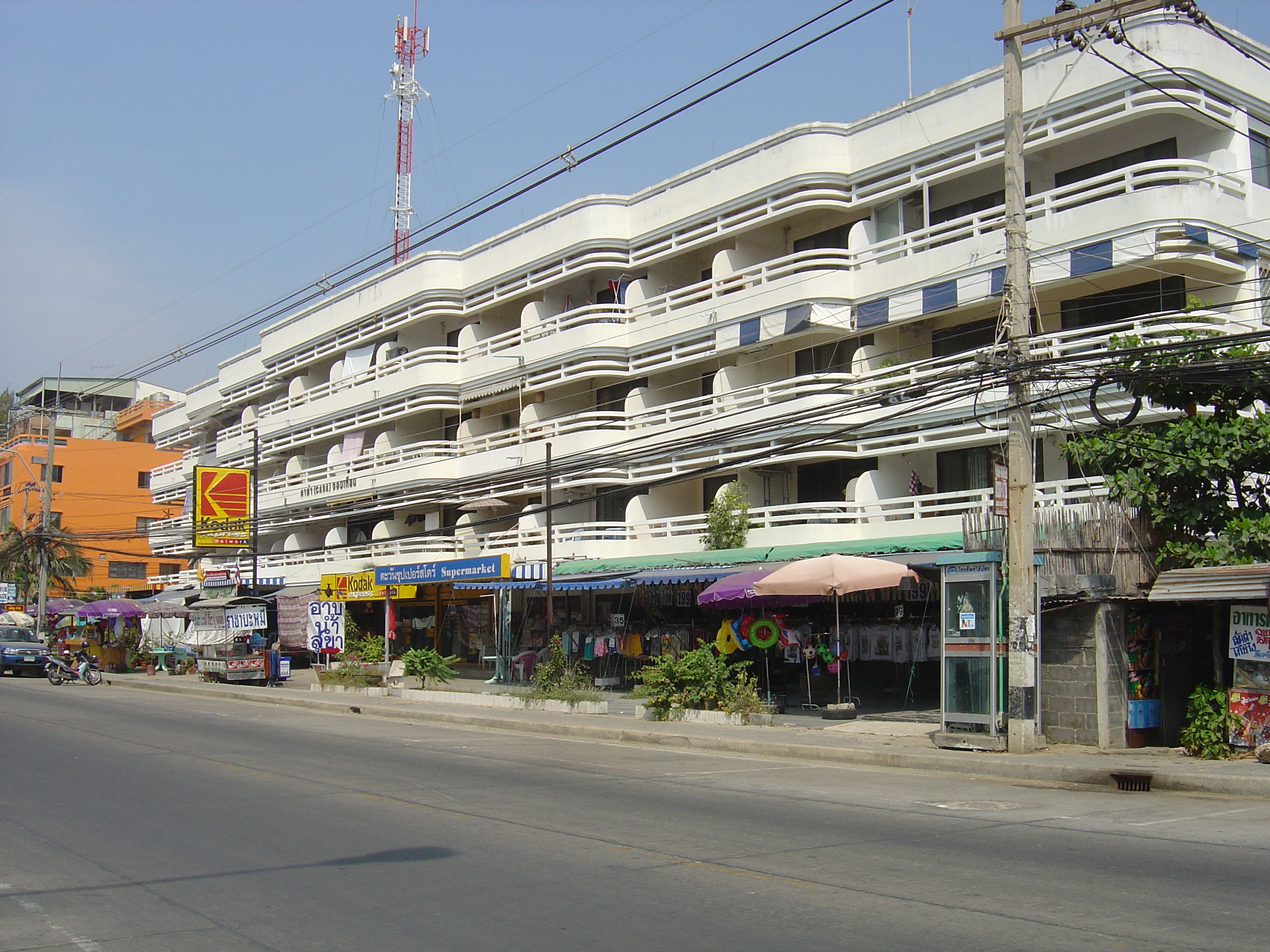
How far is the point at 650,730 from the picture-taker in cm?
1992

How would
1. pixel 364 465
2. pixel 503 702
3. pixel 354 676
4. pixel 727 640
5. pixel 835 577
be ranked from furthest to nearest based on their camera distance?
pixel 364 465
pixel 354 676
pixel 503 702
pixel 727 640
pixel 835 577

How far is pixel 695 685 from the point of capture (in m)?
21.7

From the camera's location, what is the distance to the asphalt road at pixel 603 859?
271 inches

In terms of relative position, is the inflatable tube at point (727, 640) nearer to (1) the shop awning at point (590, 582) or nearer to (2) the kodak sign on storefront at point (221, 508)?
(1) the shop awning at point (590, 582)

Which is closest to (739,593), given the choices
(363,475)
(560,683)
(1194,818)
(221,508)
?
(560,683)

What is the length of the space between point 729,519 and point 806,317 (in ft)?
17.7

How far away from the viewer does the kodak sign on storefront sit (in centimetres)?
4512

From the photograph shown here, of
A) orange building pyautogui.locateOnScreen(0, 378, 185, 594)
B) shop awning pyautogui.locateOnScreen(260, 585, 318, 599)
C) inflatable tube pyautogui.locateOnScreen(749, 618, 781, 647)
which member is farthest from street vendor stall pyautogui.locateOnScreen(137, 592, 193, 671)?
inflatable tube pyautogui.locateOnScreen(749, 618, 781, 647)

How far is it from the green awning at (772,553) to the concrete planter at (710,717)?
3.68 m

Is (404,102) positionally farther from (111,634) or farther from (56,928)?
(56,928)

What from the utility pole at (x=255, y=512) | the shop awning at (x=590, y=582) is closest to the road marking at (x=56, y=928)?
the shop awning at (x=590, y=582)

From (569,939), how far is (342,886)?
2.25m

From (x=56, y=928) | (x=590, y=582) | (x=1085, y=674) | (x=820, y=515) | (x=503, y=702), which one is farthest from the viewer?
(x=590, y=582)

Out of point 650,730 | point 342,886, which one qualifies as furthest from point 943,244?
point 342,886
